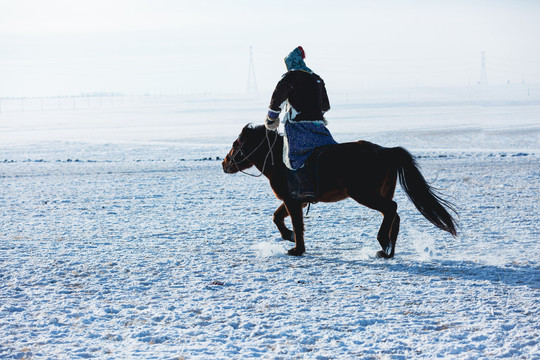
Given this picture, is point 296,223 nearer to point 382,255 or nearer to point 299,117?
point 382,255

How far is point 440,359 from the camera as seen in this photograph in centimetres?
368

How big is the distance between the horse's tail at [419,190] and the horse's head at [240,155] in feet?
5.32

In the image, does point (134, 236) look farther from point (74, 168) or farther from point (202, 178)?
point (74, 168)

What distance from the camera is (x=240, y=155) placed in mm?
6926

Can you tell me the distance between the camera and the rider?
21.0 feet

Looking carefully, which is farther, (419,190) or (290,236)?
(290,236)

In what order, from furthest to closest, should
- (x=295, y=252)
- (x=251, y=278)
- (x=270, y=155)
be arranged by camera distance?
(x=270, y=155) → (x=295, y=252) → (x=251, y=278)

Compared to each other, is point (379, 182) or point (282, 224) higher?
point (379, 182)

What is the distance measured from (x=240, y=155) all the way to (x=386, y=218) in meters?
1.78

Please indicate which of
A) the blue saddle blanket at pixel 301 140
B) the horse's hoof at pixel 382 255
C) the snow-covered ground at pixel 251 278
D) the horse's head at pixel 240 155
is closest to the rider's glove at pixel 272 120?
the blue saddle blanket at pixel 301 140

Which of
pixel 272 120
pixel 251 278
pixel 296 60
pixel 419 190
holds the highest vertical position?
pixel 296 60

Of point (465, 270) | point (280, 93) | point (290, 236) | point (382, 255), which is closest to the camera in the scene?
point (465, 270)

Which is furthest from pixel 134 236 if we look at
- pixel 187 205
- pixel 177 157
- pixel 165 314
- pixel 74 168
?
pixel 177 157

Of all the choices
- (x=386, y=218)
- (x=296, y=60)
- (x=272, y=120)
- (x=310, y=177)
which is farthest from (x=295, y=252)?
(x=296, y=60)
